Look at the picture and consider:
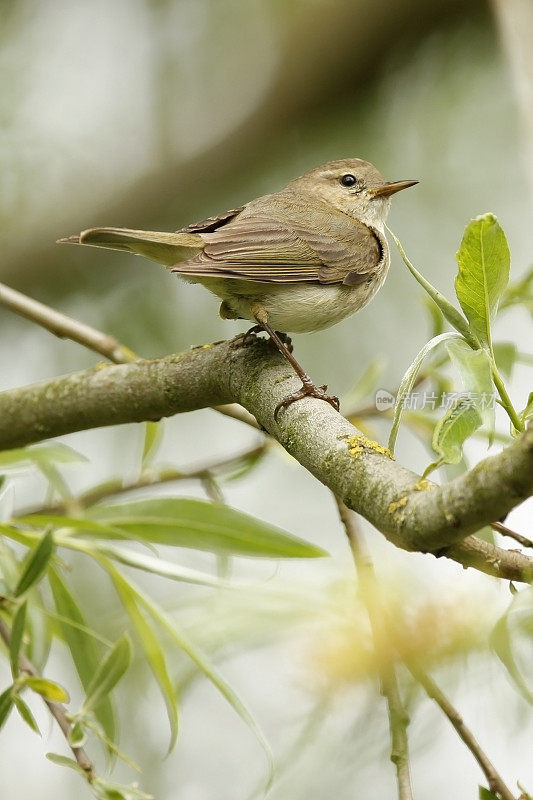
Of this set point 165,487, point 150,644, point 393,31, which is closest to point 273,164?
point 393,31

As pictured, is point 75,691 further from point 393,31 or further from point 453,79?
point 453,79

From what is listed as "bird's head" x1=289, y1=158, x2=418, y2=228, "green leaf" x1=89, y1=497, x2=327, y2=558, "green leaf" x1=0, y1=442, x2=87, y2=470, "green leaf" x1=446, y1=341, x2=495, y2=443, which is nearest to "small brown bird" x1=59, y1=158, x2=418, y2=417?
"bird's head" x1=289, y1=158, x2=418, y2=228

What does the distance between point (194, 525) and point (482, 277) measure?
1.04 meters

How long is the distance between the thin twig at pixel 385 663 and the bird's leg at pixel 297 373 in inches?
12.1

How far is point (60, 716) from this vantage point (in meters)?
1.91

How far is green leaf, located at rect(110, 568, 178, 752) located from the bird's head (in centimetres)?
231

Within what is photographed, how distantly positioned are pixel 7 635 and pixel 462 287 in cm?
125

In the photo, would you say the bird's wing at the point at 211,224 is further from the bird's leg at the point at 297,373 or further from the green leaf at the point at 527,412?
the green leaf at the point at 527,412

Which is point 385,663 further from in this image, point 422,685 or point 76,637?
point 76,637

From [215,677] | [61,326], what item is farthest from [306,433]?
[61,326]

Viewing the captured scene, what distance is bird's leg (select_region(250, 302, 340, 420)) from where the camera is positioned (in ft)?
7.35

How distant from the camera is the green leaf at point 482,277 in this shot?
175cm

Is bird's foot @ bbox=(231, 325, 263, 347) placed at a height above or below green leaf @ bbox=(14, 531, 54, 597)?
above

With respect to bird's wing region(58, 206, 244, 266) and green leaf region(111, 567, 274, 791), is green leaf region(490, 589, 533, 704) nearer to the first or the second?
green leaf region(111, 567, 274, 791)
